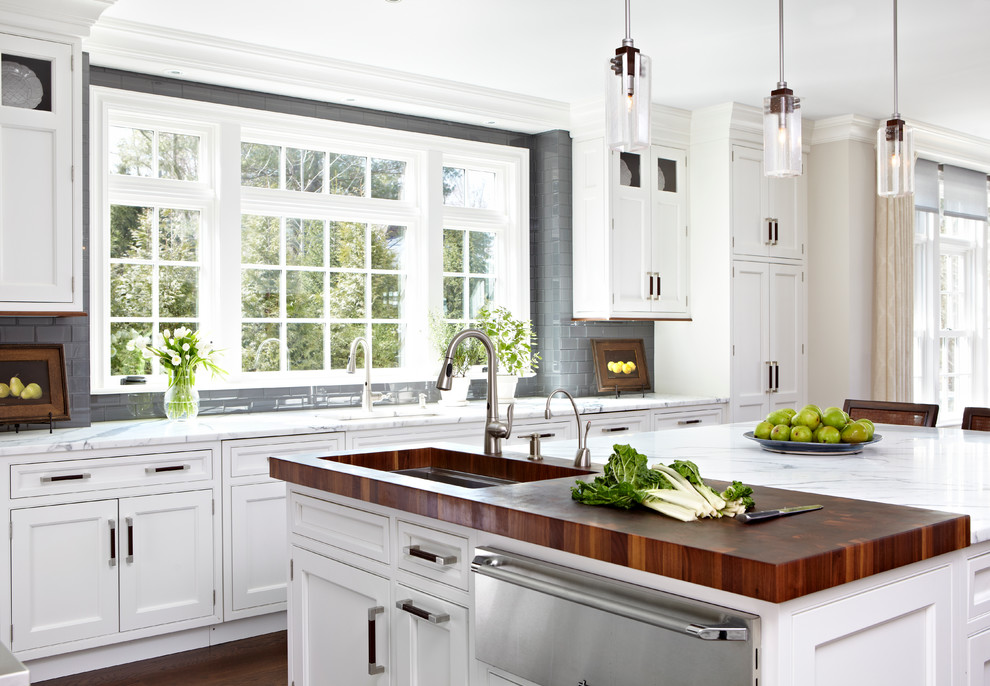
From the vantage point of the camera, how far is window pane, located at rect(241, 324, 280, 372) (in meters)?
4.66

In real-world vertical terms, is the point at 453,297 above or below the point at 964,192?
below

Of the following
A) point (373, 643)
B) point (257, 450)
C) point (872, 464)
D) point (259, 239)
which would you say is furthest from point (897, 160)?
point (259, 239)

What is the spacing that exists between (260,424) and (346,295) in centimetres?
124

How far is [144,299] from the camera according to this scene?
14.3 ft

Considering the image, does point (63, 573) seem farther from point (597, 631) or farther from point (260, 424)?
point (597, 631)

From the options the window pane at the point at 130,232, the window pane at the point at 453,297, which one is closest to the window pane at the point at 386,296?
the window pane at the point at 453,297

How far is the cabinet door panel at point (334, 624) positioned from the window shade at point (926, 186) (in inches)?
223

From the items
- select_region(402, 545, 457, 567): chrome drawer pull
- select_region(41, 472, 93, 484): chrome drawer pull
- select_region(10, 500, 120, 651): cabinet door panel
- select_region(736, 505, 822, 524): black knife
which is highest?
select_region(736, 505, 822, 524): black knife

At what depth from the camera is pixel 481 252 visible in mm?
5621

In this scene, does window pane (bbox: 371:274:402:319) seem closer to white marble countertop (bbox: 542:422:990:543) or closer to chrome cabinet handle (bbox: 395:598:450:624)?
white marble countertop (bbox: 542:422:990:543)

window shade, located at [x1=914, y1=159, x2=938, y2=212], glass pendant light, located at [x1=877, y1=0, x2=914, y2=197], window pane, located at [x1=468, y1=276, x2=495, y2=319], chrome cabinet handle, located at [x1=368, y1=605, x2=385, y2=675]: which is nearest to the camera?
chrome cabinet handle, located at [x1=368, y1=605, x2=385, y2=675]

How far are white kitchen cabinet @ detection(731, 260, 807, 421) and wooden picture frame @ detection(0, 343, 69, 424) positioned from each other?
12.9 feet

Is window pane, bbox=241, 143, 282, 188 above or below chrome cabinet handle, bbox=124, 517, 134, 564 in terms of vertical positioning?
above

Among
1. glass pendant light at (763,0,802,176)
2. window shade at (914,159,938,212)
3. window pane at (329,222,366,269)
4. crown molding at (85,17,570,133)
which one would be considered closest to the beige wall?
window shade at (914,159,938,212)
